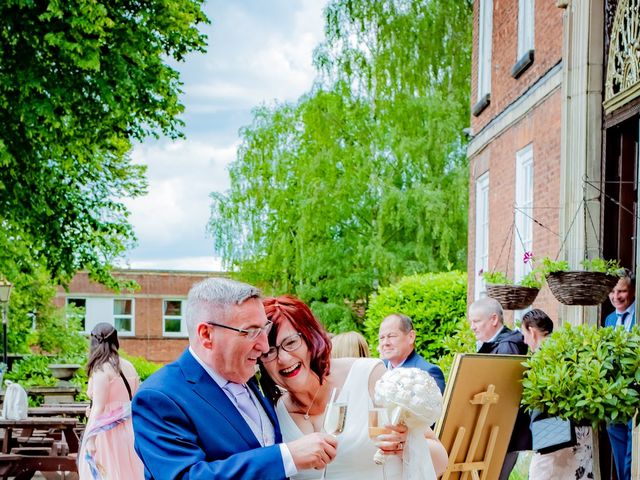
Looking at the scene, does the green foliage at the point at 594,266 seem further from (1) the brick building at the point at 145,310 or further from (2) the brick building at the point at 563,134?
(1) the brick building at the point at 145,310

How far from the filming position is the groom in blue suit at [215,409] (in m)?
3.44

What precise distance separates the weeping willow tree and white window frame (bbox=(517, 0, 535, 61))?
14763mm

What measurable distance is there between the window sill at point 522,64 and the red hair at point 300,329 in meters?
9.38

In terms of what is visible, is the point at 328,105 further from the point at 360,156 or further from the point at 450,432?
the point at 450,432

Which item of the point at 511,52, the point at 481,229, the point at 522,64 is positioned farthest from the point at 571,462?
the point at 481,229

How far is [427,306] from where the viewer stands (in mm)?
20781

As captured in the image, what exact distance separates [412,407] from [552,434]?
3437 mm

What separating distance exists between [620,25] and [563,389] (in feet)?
15.8

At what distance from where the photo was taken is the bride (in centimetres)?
406

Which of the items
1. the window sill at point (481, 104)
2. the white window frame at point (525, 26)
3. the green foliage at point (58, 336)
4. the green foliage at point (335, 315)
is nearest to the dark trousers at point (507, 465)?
the white window frame at point (525, 26)

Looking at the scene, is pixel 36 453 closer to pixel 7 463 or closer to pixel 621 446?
pixel 7 463

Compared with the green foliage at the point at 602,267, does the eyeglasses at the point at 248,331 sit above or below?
below

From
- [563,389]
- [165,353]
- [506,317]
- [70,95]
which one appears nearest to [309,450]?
[563,389]

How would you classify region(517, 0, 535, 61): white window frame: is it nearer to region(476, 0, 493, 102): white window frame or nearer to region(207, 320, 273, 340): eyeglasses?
region(476, 0, 493, 102): white window frame
